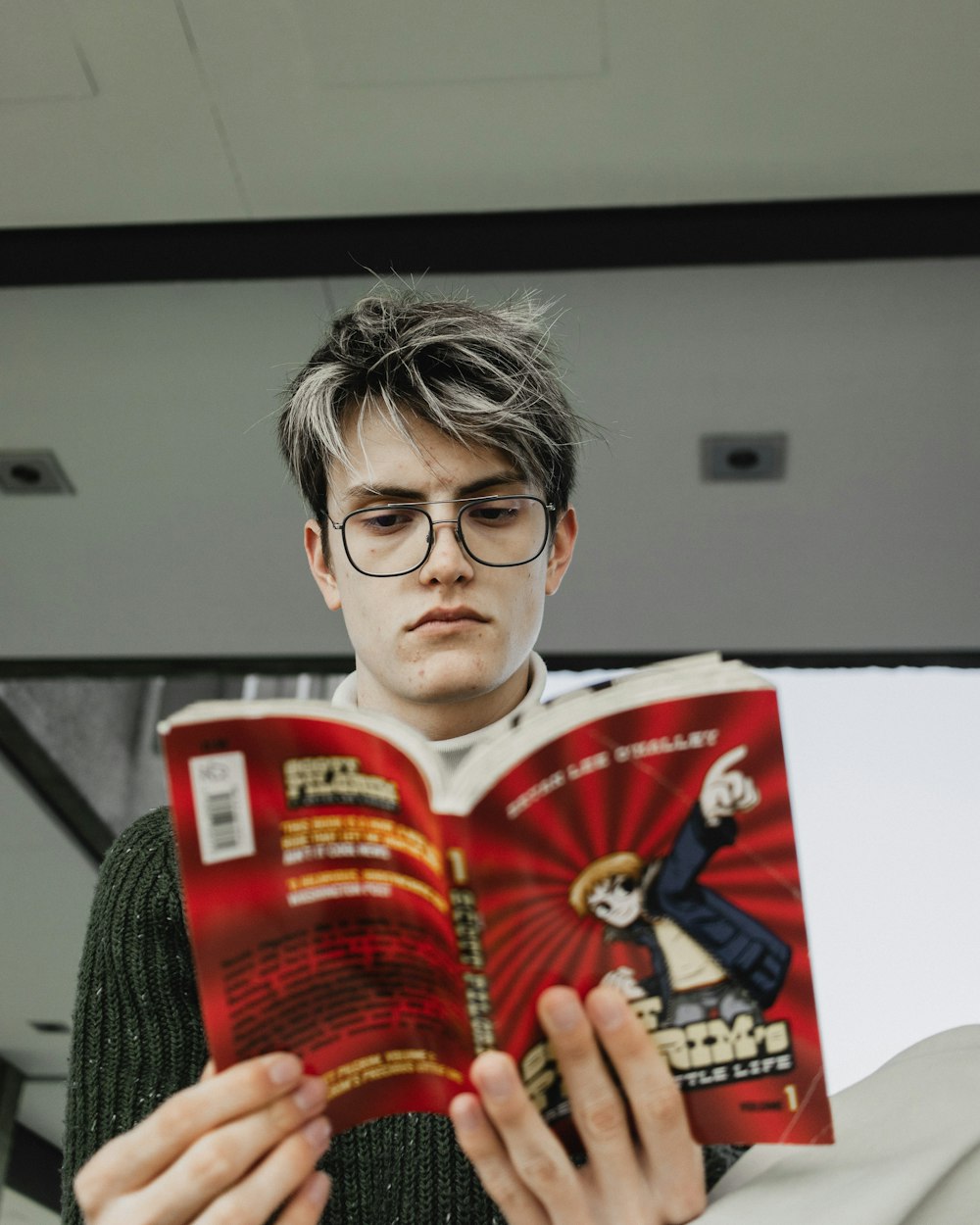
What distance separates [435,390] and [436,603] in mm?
269

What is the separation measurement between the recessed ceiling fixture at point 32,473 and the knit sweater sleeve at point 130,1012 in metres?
1.90

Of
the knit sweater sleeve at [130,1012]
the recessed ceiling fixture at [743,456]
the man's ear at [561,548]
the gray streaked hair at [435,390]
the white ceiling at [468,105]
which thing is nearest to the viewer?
the knit sweater sleeve at [130,1012]

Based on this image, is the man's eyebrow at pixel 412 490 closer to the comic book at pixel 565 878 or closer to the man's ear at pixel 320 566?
the man's ear at pixel 320 566

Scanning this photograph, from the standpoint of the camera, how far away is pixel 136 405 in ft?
9.09

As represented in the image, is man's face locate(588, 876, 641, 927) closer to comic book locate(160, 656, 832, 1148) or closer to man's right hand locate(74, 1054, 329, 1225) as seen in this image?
comic book locate(160, 656, 832, 1148)

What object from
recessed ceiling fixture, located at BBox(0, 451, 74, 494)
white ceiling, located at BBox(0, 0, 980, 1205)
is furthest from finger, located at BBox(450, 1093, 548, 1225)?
recessed ceiling fixture, located at BBox(0, 451, 74, 494)

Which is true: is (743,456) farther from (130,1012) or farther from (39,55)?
(130,1012)

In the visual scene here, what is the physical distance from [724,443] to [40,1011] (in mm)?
4082

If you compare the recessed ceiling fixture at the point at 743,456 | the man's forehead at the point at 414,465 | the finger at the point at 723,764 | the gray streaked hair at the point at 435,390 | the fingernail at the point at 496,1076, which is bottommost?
the fingernail at the point at 496,1076

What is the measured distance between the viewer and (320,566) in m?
1.41

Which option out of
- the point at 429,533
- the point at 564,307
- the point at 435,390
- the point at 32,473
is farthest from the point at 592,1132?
the point at 32,473

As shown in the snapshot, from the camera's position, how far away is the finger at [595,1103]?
70 centimetres

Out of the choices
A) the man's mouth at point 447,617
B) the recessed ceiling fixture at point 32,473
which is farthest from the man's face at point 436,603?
the recessed ceiling fixture at point 32,473

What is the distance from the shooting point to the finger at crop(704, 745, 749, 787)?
2.36 ft
